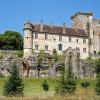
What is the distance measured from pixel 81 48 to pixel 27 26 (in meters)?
15.4

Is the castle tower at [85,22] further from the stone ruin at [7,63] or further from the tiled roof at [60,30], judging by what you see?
the stone ruin at [7,63]

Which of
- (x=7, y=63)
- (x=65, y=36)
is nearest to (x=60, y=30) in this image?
(x=65, y=36)

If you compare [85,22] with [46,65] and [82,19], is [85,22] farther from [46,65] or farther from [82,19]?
[46,65]

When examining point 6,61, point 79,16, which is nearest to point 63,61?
point 6,61

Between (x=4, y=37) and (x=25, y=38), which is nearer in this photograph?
(x=25, y=38)

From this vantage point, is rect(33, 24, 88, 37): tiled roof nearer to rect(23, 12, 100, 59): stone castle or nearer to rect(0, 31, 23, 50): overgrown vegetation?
rect(23, 12, 100, 59): stone castle

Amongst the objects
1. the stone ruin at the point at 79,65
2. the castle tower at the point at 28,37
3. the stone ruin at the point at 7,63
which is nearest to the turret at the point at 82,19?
the castle tower at the point at 28,37

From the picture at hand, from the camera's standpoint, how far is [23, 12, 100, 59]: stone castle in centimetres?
8450

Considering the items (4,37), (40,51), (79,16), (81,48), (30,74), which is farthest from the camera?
(4,37)

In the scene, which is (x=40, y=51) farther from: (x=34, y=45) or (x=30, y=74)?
(x=30, y=74)

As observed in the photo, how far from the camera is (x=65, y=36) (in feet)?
291

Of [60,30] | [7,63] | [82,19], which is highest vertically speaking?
[82,19]

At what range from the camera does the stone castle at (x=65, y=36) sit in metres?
84.5

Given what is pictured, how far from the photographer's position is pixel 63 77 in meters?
39.0
